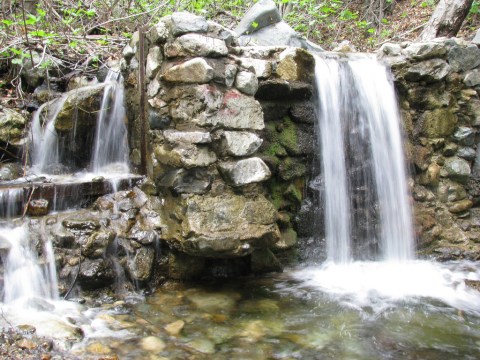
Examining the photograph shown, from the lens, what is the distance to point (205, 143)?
417 cm

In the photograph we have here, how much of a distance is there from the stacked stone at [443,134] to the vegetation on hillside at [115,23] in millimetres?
3004

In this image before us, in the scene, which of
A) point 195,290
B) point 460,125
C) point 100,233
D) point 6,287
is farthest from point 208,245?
point 460,125

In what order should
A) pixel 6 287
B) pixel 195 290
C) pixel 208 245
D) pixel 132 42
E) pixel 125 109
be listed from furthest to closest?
pixel 125 109
pixel 132 42
pixel 195 290
pixel 208 245
pixel 6 287

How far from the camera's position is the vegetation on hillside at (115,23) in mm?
6730

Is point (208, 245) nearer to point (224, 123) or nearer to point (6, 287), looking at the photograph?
point (224, 123)

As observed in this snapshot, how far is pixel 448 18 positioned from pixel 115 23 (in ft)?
18.7

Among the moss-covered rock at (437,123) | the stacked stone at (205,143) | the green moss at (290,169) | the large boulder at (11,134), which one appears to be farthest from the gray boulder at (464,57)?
the large boulder at (11,134)

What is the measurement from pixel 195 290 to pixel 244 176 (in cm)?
121

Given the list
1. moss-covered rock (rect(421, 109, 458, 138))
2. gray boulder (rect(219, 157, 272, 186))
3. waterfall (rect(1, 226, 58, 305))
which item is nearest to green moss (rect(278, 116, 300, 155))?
gray boulder (rect(219, 157, 272, 186))

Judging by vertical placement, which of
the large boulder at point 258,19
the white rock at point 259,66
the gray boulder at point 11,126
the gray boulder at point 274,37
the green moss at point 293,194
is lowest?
the green moss at point 293,194

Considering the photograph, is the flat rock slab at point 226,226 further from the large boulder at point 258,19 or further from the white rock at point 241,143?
the large boulder at point 258,19

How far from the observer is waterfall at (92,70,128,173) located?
18.4 feet

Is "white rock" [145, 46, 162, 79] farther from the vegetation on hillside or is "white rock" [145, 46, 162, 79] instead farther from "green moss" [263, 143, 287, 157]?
the vegetation on hillside

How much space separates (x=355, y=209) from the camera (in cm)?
539
